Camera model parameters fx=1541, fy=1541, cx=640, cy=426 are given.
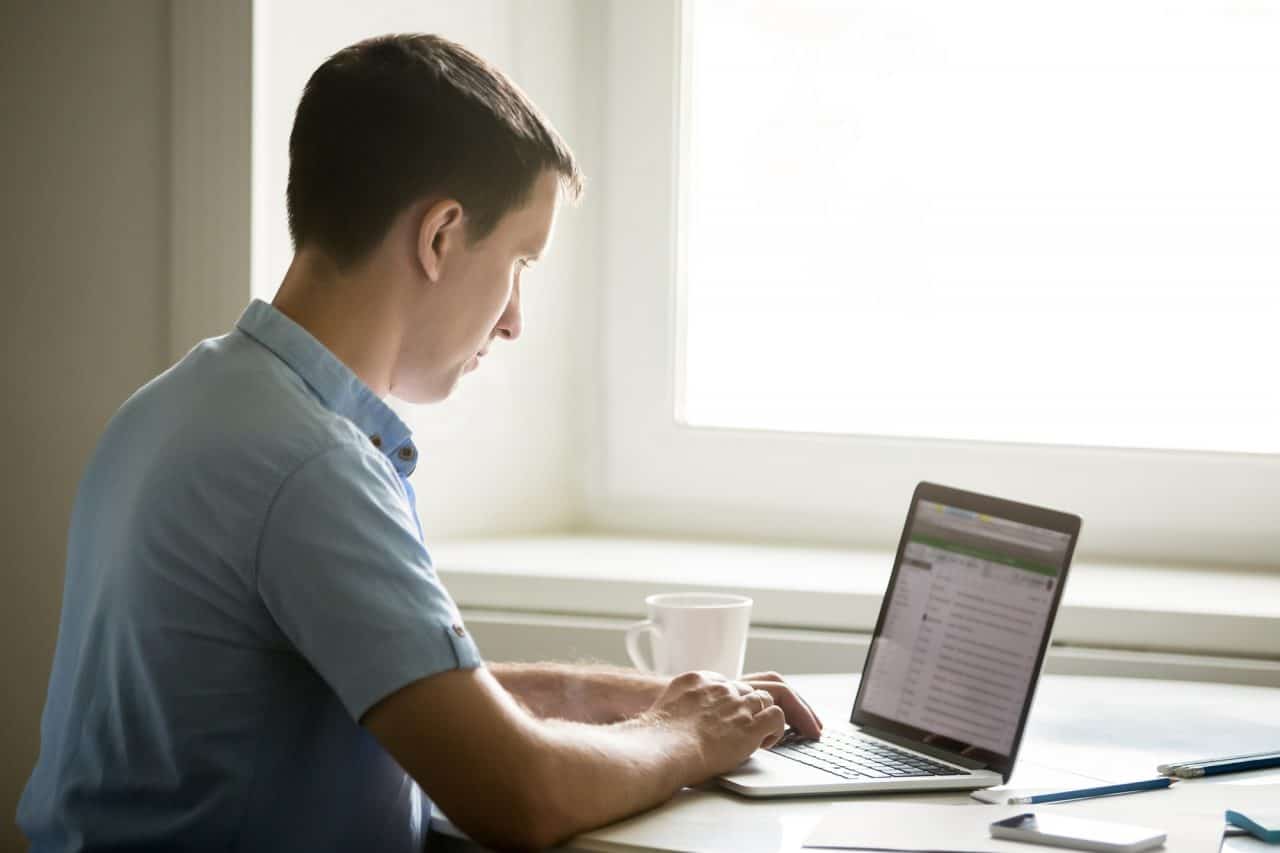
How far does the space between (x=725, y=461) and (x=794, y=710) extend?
2.62 ft

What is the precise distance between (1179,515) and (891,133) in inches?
23.7

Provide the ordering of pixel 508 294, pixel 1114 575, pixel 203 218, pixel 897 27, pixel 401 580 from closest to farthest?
pixel 401 580
pixel 508 294
pixel 203 218
pixel 1114 575
pixel 897 27

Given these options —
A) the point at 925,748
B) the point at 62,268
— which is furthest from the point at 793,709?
the point at 62,268

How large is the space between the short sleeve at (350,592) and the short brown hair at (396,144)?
8.8 inches

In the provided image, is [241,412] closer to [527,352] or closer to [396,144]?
[396,144]

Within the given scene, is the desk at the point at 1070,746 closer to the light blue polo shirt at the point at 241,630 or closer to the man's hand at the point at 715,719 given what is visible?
the man's hand at the point at 715,719

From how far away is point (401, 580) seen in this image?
100cm

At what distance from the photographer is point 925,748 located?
1269mm

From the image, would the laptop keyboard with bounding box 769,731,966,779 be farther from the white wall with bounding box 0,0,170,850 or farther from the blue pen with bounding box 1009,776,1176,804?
the white wall with bounding box 0,0,170,850

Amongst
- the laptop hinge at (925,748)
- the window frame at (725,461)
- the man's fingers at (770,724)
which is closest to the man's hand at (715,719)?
the man's fingers at (770,724)

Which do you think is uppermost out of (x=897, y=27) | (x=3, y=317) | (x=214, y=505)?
(x=897, y=27)

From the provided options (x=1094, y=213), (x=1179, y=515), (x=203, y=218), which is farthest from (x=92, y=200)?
(x=1179, y=515)

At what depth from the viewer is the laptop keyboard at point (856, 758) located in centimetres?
120

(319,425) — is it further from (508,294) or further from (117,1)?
(117,1)
